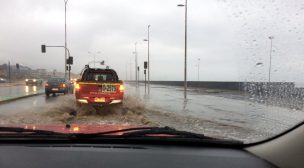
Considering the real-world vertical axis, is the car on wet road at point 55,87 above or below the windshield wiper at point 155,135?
below

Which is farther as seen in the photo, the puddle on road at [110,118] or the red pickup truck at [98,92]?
the red pickup truck at [98,92]

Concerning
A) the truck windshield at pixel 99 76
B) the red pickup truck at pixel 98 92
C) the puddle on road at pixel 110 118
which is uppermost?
the truck windshield at pixel 99 76

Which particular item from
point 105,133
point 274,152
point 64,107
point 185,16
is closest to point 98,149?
point 105,133

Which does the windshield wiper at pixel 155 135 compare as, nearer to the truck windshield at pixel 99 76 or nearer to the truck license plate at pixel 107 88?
the truck license plate at pixel 107 88

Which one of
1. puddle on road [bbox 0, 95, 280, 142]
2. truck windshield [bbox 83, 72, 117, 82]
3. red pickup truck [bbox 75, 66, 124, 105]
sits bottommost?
puddle on road [bbox 0, 95, 280, 142]

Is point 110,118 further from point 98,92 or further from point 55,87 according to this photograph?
point 55,87

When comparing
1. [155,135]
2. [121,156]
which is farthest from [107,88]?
[121,156]

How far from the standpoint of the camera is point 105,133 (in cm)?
372

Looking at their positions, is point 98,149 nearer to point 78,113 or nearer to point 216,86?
point 78,113

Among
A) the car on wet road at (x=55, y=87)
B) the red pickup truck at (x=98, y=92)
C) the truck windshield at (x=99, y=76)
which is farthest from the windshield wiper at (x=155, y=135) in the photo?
the car on wet road at (x=55, y=87)

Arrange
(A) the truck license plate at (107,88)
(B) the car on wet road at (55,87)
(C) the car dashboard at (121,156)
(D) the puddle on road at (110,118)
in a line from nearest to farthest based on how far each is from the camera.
→ (C) the car dashboard at (121,156)
(D) the puddle on road at (110,118)
(A) the truck license plate at (107,88)
(B) the car on wet road at (55,87)

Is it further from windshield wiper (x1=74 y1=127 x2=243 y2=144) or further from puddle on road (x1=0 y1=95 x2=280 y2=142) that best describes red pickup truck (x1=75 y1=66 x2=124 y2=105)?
windshield wiper (x1=74 y1=127 x2=243 y2=144)

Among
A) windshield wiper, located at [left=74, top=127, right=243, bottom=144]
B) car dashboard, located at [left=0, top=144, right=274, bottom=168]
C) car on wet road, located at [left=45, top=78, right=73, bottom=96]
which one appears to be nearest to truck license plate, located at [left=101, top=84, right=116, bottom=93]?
windshield wiper, located at [left=74, top=127, right=243, bottom=144]

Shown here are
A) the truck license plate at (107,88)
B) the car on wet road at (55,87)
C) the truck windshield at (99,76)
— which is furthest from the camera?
the car on wet road at (55,87)
